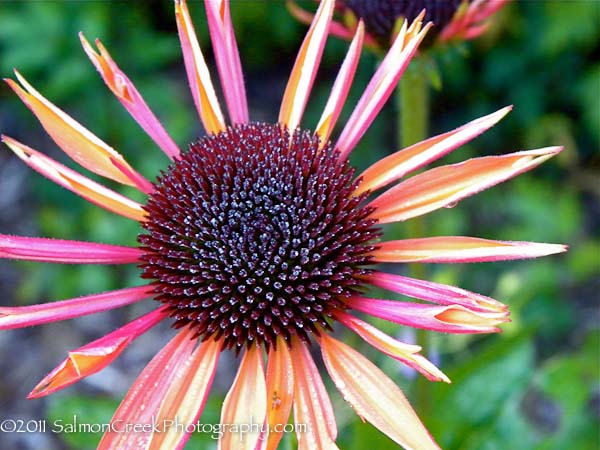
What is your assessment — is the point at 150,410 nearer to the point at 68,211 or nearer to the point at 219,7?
the point at 219,7

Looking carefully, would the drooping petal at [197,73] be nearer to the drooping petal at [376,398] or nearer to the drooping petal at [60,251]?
the drooping petal at [60,251]

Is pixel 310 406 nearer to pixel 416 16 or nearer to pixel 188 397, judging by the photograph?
pixel 188 397

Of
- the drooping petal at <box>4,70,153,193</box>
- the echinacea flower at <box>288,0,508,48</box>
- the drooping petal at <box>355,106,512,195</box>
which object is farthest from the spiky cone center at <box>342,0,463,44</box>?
the drooping petal at <box>4,70,153,193</box>

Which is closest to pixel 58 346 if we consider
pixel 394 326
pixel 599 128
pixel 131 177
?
pixel 394 326

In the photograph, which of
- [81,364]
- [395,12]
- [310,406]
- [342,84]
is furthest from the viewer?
[395,12]

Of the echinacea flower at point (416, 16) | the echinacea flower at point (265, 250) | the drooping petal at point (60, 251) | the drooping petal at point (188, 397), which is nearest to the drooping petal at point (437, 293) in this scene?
the echinacea flower at point (265, 250)

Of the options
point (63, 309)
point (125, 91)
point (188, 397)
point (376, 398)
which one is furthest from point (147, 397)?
point (125, 91)

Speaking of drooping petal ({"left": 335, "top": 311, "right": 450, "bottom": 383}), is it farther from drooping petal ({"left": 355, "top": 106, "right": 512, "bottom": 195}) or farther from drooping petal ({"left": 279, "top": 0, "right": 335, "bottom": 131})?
drooping petal ({"left": 279, "top": 0, "right": 335, "bottom": 131})
